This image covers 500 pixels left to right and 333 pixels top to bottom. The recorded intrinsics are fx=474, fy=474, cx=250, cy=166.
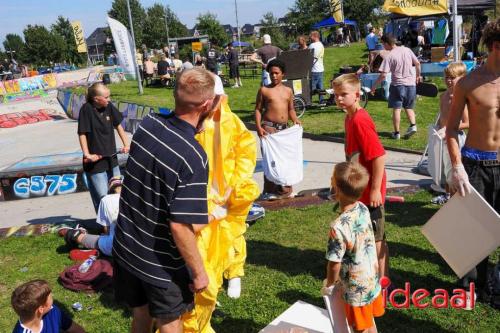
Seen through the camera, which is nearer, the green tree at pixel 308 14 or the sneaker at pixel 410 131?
the sneaker at pixel 410 131

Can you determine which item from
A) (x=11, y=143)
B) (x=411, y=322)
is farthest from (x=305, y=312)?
(x=11, y=143)

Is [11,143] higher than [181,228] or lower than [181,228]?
lower

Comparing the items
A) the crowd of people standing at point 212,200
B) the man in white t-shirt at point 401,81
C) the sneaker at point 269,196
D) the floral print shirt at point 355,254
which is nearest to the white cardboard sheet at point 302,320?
the crowd of people standing at point 212,200

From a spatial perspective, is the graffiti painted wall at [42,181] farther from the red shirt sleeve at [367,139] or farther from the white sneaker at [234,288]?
the red shirt sleeve at [367,139]

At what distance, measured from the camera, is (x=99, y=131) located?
5457 mm

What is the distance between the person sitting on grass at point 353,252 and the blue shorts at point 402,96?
276 inches

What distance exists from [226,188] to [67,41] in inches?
3000

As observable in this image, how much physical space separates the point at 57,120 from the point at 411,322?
1731cm

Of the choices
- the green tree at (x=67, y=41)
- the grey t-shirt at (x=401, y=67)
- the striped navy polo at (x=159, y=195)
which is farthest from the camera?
the green tree at (x=67, y=41)

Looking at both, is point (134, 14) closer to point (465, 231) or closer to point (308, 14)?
point (308, 14)

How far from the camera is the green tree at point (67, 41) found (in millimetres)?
68375

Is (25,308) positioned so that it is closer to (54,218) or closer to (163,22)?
(54,218)

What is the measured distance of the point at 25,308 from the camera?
297 cm

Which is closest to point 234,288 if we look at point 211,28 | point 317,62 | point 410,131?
point 410,131
